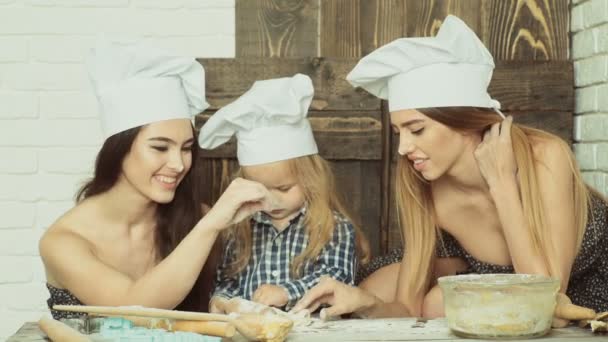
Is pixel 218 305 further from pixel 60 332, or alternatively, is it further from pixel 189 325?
pixel 60 332

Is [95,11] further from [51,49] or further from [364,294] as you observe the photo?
[364,294]

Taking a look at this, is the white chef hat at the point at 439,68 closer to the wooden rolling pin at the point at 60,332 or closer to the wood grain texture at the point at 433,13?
the wood grain texture at the point at 433,13

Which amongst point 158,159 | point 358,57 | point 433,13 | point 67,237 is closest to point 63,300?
point 67,237

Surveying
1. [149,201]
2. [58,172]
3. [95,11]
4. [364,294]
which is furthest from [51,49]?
[364,294]

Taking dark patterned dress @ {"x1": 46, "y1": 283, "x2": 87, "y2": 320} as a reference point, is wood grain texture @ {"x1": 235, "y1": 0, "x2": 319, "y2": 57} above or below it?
above

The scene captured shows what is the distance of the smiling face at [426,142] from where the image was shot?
8.86 ft

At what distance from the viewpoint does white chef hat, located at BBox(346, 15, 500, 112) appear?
2.68 metres

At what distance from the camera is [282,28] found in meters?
3.45

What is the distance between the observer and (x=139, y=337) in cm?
197

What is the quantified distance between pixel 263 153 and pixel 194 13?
734mm

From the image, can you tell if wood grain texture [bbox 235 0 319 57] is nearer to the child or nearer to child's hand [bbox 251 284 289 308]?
the child

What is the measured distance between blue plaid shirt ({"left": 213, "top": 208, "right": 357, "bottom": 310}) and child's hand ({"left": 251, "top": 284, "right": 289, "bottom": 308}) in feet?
0.41

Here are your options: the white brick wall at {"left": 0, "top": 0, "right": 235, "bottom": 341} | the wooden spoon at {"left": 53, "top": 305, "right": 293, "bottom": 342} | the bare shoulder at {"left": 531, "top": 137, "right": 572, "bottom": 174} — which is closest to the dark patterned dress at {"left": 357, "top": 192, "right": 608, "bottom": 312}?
the bare shoulder at {"left": 531, "top": 137, "right": 572, "bottom": 174}

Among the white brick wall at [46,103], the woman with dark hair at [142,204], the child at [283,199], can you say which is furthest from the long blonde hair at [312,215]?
the white brick wall at [46,103]
